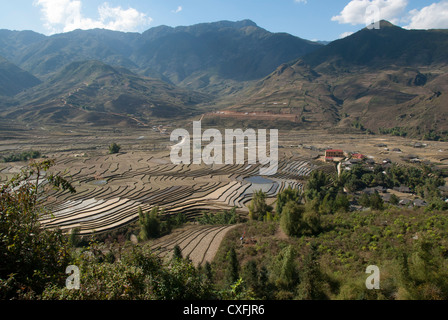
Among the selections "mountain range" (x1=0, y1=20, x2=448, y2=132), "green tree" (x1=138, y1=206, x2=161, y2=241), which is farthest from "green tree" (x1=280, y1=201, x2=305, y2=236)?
"mountain range" (x1=0, y1=20, x2=448, y2=132)

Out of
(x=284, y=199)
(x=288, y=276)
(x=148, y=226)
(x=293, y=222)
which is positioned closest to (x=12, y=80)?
(x=148, y=226)

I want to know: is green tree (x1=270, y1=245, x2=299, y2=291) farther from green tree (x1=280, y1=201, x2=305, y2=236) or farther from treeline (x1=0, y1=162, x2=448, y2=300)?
green tree (x1=280, y1=201, x2=305, y2=236)

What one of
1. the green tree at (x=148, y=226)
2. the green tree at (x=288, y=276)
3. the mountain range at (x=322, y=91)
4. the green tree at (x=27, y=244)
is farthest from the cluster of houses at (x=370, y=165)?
the mountain range at (x=322, y=91)

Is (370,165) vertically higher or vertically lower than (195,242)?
higher

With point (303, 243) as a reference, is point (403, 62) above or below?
above

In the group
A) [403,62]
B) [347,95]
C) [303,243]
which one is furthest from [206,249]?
[403,62]

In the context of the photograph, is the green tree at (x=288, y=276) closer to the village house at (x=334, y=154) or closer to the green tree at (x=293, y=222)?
the green tree at (x=293, y=222)

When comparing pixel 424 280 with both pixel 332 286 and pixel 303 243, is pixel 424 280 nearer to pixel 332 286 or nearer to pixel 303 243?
pixel 332 286

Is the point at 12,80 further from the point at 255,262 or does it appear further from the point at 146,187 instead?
the point at 255,262

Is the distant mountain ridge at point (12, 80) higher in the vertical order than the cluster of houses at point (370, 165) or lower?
higher
